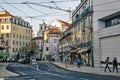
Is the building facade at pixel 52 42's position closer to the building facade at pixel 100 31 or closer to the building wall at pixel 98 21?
the building facade at pixel 100 31

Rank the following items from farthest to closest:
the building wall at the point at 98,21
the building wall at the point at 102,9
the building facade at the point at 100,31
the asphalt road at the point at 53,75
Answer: the building wall at the point at 98,21
the building wall at the point at 102,9
the building facade at the point at 100,31
the asphalt road at the point at 53,75

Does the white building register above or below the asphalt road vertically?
above

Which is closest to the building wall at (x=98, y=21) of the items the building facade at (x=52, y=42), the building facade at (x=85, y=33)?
the building facade at (x=85, y=33)

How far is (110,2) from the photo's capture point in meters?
46.4

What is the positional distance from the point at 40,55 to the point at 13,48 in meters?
21.6

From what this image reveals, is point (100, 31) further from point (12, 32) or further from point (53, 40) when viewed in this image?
point (12, 32)

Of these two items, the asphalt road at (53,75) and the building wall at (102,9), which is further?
the building wall at (102,9)

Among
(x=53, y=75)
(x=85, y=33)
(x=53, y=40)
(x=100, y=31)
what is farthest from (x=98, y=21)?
(x=53, y=40)

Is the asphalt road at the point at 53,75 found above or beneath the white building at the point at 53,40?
beneath

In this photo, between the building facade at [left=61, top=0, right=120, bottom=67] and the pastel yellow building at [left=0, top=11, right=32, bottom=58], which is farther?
the pastel yellow building at [left=0, top=11, right=32, bottom=58]

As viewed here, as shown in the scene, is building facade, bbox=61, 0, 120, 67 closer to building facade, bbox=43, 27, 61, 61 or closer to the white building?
building facade, bbox=43, 27, 61, 61

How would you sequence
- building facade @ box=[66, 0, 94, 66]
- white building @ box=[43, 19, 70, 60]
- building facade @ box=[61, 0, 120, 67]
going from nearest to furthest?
building facade @ box=[61, 0, 120, 67], building facade @ box=[66, 0, 94, 66], white building @ box=[43, 19, 70, 60]

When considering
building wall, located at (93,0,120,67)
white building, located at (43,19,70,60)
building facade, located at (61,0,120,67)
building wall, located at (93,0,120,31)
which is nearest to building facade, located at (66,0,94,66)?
building facade, located at (61,0,120,67)

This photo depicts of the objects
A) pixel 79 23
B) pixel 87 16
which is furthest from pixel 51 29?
pixel 87 16
